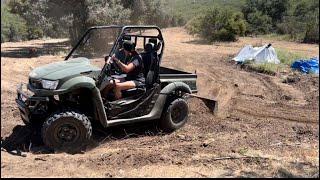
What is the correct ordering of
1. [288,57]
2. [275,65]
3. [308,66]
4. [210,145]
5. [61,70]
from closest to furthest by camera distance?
[61,70] < [210,145] < [308,66] < [275,65] < [288,57]

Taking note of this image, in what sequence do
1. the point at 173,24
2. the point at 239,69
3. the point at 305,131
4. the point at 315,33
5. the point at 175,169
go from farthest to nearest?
the point at 173,24 < the point at 315,33 < the point at 239,69 < the point at 305,131 < the point at 175,169

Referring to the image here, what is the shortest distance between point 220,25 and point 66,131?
20.3m

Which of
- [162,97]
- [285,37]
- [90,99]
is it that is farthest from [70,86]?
[285,37]

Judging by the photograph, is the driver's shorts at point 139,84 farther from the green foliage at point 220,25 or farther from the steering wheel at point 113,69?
the green foliage at point 220,25

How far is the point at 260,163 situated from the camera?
605 centimetres

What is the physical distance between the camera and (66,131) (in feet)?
20.5

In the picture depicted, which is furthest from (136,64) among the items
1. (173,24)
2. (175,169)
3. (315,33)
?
(173,24)

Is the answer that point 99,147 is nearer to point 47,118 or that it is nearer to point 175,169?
point 47,118

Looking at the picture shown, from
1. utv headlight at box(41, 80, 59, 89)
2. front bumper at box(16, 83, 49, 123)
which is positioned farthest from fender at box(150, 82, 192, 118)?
front bumper at box(16, 83, 49, 123)

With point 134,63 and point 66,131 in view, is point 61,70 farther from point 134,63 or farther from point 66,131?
point 134,63

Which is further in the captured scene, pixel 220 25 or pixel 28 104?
pixel 220 25

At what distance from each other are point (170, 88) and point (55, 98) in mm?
1769

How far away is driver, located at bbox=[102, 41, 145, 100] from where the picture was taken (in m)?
6.80

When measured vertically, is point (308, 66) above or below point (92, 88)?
below
